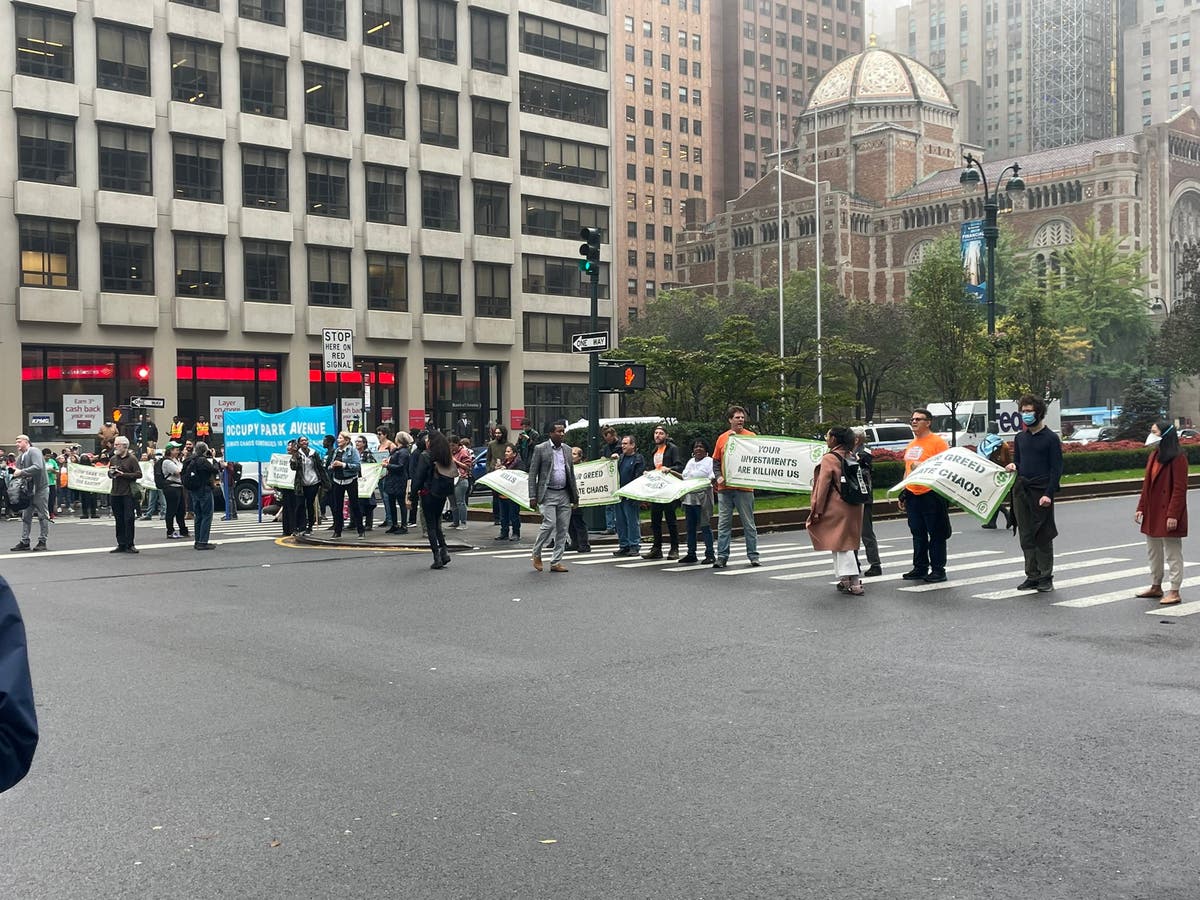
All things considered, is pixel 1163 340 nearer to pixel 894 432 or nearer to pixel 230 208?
pixel 894 432

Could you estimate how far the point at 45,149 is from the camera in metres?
44.2

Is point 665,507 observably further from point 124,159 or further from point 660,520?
point 124,159

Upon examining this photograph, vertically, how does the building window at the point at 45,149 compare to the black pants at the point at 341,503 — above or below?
above

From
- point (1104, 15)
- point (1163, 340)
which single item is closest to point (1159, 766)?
point (1163, 340)

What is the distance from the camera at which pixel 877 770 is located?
20.8 feet

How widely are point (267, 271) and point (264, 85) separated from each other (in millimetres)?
7403

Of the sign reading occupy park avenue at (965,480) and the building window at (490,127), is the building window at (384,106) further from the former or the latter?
the sign reading occupy park avenue at (965,480)

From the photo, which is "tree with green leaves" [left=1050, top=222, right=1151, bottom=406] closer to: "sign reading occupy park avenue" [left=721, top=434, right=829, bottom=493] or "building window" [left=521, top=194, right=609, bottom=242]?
"building window" [left=521, top=194, right=609, bottom=242]

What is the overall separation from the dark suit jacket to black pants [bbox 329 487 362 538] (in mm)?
6559

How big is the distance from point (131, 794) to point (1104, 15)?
164m

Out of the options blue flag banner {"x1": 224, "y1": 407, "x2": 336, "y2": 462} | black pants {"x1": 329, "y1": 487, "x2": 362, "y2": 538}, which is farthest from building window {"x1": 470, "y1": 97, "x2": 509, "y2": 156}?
black pants {"x1": 329, "y1": 487, "x2": 362, "y2": 538}

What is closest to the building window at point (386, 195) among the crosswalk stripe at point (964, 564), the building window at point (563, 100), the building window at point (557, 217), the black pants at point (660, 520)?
the building window at point (557, 217)

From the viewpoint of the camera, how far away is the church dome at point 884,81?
12188 cm

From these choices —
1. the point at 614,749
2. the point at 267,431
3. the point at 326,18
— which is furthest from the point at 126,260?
the point at 614,749
